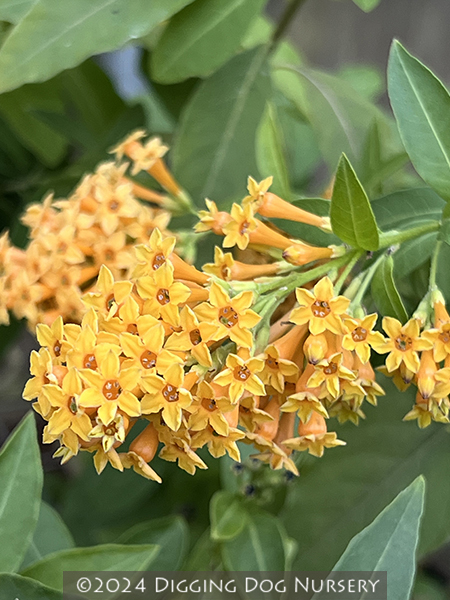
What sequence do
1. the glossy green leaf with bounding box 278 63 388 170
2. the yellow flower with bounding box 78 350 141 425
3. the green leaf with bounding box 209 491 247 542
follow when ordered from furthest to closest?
1. the glossy green leaf with bounding box 278 63 388 170
2. the green leaf with bounding box 209 491 247 542
3. the yellow flower with bounding box 78 350 141 425

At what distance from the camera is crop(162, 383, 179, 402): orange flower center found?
0.29m

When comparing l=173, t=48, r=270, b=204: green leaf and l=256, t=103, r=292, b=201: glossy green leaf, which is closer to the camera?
l=256, t=103, r=292, b=201: glossy green leaf

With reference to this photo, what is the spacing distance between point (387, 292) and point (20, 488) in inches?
11.1

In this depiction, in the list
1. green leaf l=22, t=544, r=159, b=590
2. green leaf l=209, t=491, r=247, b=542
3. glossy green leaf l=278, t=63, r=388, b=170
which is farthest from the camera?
glossy green leaf l=278, t=63, r=388, b=170

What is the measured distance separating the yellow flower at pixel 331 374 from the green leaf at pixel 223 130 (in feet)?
1.02

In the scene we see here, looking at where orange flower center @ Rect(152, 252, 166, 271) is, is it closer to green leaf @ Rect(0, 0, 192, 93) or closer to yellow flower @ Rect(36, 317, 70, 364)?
yellow flower @ Rect(36, 317, 70, 364)

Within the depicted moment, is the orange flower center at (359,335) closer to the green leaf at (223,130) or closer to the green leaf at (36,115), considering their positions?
the green leaf at (223,130)

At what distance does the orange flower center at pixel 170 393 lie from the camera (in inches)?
11.6

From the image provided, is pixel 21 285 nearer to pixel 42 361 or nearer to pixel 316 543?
pixel 42 361

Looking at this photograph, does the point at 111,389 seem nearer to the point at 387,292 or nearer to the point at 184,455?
the point at 184,455

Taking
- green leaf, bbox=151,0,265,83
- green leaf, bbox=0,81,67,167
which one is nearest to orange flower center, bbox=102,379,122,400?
green leaf, bbox=151,0,265,83

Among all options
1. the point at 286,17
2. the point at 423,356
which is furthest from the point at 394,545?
the point at 286,17

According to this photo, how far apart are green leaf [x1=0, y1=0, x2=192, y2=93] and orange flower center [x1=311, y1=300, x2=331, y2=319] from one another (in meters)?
0.28

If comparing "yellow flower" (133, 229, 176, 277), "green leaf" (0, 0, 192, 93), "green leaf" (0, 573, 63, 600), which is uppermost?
"green leaf" (0, 0, 192, 93)
